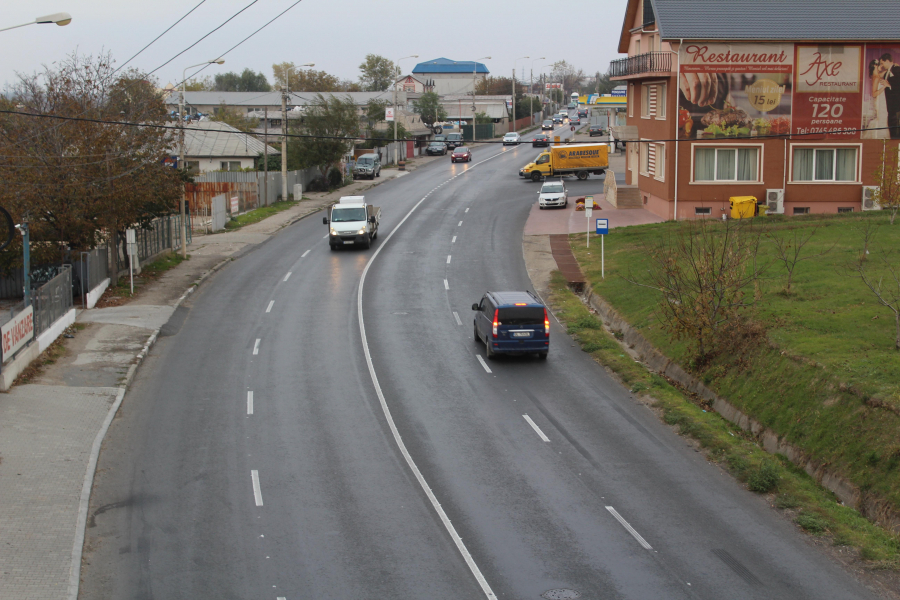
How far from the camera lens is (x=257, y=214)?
52656 mm

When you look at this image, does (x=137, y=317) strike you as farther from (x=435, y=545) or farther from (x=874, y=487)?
(x=874, y=487)

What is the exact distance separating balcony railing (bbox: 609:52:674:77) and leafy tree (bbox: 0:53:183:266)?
943 inches

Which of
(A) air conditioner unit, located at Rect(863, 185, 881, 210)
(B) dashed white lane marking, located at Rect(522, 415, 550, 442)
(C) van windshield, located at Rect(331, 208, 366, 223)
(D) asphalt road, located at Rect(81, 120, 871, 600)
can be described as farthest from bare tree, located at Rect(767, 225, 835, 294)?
(C) van windshield, located at Rect(331, 208, 366, 223)

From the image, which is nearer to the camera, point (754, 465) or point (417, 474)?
point (417, 474)

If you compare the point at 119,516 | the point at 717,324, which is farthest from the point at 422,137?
the point at 119,516

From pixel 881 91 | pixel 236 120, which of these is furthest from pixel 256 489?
pixel 236 120

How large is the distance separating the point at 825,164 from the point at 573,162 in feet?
82.4

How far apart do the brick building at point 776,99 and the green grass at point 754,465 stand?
19938mm

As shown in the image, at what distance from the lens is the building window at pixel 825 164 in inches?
1676

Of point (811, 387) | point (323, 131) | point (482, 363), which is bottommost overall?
point (482, 363)

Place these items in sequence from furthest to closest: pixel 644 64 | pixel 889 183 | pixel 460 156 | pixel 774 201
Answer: pixel 460 156 < pixel 644 64 < pixel 774 201 < pixel 889 183

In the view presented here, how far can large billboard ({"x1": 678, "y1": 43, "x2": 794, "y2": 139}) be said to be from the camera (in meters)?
41.7

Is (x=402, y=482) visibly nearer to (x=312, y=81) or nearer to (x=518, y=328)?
(x=518, y=328)

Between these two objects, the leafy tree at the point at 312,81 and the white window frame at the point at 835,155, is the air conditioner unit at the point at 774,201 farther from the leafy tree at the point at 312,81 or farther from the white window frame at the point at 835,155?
the leafy tree at the point at 312,81
